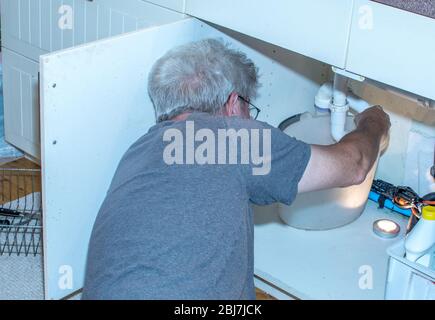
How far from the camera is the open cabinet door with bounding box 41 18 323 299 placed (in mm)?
1323

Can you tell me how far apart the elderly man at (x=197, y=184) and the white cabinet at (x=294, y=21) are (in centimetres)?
9

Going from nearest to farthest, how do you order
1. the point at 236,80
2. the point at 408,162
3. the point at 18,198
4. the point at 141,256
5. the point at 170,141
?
1. the point at 141,256
2. the point at 170,141
3. the point at 236,80
4. the point at 408,162
5. the point at 18,198

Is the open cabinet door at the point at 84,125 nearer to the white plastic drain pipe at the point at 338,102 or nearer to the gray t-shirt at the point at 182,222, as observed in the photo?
the gray t-shirt at the point at 182,222

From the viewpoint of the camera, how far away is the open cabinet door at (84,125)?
1.32 m

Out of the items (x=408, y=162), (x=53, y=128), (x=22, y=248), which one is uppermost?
(x=53, y=128)

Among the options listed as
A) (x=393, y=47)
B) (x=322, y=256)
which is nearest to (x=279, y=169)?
(x=393, y=47)

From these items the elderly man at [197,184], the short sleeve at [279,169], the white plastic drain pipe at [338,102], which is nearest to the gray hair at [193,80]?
the elderly man at [197,184]

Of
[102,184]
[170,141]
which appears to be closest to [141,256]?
[170,141]

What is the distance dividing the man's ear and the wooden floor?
86 centimetres

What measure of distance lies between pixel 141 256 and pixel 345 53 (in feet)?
1.70

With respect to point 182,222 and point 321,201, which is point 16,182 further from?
point 182,222

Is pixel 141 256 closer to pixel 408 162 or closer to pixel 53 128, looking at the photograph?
pixel 53 128

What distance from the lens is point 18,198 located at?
6.99 feet

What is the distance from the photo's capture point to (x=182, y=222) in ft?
3.98
